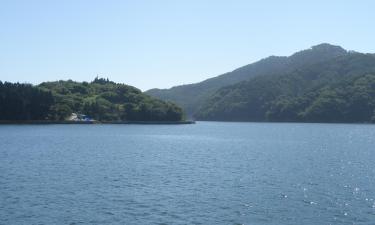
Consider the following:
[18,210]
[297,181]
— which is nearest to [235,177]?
[297,181]

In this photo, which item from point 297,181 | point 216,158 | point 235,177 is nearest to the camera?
point 297,181

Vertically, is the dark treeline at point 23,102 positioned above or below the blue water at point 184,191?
above

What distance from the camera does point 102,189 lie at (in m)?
39.8

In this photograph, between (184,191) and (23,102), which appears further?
(23,102)

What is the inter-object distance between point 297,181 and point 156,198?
1606 centimetres

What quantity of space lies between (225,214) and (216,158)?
38586 millimetres

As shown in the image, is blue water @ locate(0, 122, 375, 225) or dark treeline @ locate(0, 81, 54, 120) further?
dark treeline @ locate(0, 81, 54, 120)

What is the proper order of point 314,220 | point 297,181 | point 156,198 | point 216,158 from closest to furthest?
point 314,220 < point 156,198 < point 297,181 < point 216,158

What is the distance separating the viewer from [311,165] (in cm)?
6034

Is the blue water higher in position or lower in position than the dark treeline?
lower

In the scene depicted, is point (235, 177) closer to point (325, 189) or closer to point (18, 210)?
point (325, 189)

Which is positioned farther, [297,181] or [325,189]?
[297,181]

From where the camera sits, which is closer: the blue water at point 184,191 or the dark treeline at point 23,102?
the blue water at point 184,191

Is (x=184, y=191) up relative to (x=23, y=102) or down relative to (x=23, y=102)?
down
